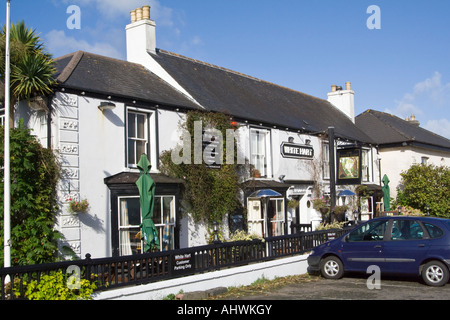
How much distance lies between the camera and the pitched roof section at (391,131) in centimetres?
2741

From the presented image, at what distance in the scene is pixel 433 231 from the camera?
10875mm

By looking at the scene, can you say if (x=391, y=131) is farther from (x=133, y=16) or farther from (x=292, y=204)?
(x=133, y=16)

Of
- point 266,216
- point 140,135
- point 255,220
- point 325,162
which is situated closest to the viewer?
point 140,135

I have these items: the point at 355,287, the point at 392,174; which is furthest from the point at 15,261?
the point at 392,174

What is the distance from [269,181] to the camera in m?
18.4

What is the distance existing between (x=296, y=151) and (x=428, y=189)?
29.2 feet

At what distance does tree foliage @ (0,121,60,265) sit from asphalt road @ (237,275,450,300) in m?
4.71

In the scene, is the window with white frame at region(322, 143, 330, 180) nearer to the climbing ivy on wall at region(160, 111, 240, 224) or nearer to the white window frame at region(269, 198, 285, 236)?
the white window frame at region(269, 198, 285, 236)

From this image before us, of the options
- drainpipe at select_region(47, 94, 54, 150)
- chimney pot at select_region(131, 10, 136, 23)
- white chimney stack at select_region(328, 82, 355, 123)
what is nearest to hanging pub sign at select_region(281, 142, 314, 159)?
chimney pot at select_region(131, 10, 136, 23)

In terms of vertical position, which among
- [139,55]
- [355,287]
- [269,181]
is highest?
[139,55]

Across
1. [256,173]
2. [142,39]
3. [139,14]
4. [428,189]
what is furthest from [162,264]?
[428,189]

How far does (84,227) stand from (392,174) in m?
19.9

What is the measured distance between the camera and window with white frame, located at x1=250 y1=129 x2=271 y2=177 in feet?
60.1
